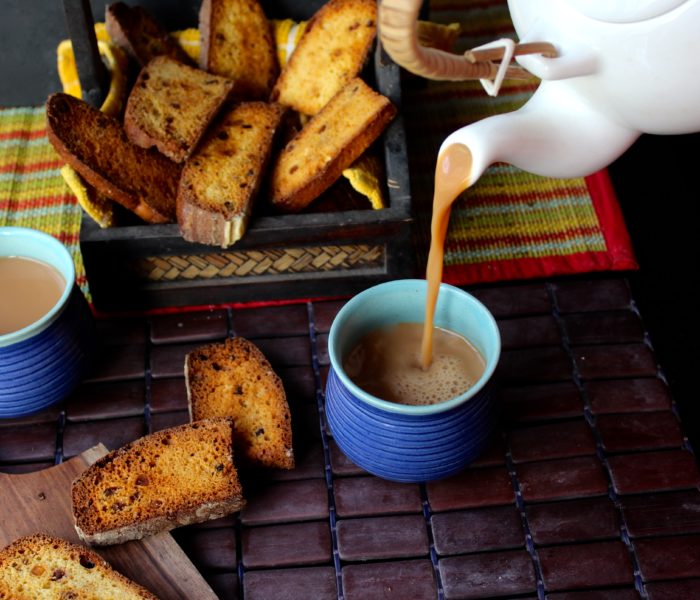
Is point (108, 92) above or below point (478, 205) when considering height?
above

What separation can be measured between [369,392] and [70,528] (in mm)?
321

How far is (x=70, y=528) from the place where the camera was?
2.87 feet

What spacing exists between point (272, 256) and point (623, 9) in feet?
1.63

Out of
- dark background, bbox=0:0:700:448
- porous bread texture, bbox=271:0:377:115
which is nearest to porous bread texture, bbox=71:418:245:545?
porous bread texture, bbox=271:0:377:115

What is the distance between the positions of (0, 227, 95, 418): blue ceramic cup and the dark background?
1.46 feet

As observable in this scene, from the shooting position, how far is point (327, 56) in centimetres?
112

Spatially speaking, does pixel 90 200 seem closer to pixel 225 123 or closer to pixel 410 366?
pixel 225 123

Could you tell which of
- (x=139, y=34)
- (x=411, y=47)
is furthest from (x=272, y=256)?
(x=411, y=47)

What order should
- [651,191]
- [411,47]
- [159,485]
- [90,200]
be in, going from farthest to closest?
[651,191] → [90,200] → [159,485] → [411,47]

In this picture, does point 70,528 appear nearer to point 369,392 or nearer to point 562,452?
point 369,392

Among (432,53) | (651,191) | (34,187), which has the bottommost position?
(651,191)

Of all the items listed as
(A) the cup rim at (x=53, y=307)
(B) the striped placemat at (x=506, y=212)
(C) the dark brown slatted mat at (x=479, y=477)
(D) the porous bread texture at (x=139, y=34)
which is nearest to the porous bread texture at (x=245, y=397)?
(C) the dark brown slatted mat at (x=479, y=477)

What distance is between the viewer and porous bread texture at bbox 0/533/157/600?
2.62 ft

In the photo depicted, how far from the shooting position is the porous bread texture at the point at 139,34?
3.67 feet
